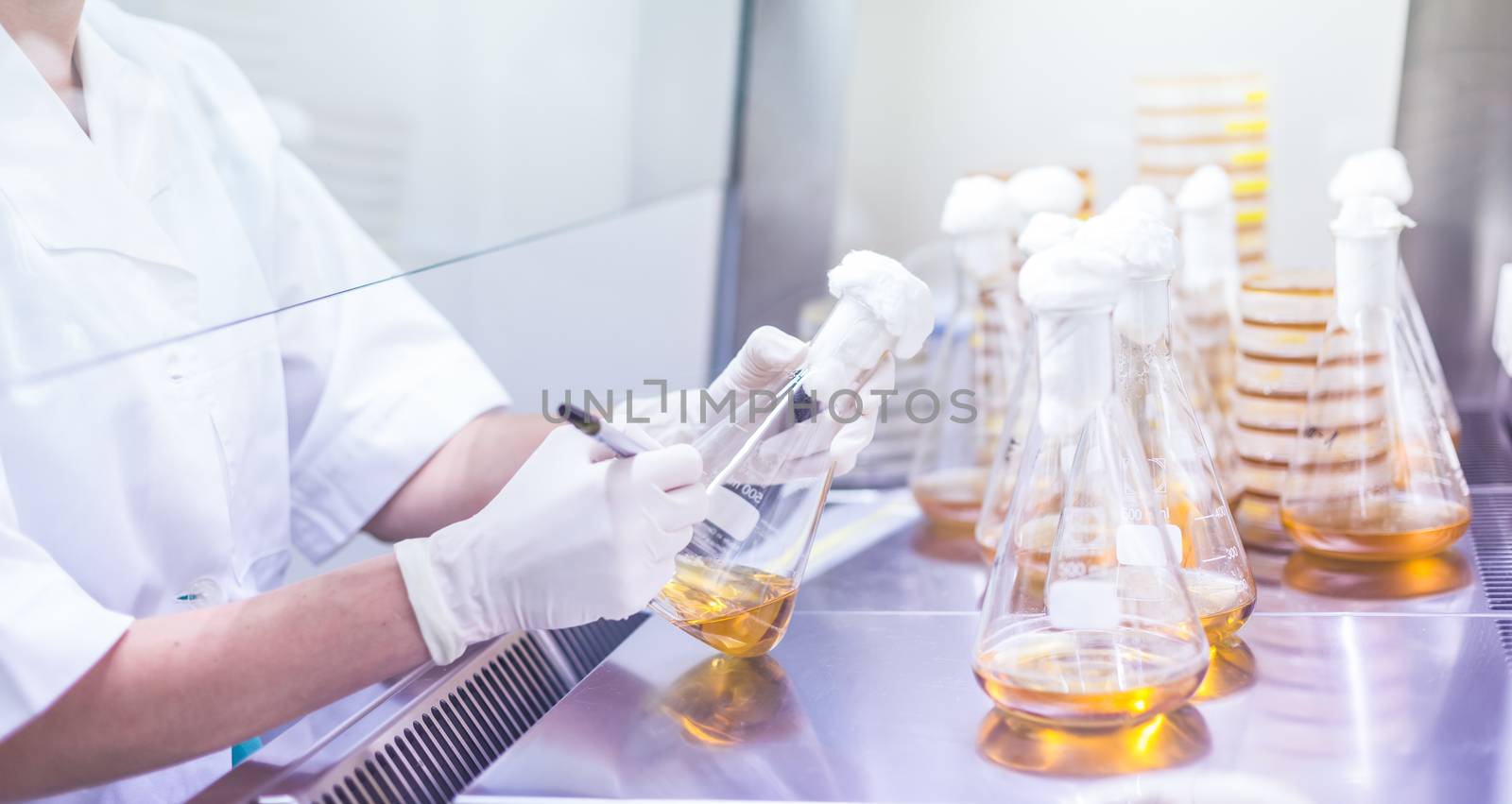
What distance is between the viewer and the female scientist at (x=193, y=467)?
87 centimetres

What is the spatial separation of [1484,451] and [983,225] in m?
0.71

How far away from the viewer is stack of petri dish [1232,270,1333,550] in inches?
48.6

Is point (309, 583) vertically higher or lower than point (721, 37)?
lower

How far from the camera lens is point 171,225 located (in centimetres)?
109

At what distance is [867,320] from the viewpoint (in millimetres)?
906

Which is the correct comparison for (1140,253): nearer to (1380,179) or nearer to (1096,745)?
(1096,745)

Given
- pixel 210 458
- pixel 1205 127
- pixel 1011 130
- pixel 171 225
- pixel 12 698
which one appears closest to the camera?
pixel 12 698

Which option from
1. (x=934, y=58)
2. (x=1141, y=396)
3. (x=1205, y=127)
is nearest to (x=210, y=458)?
(x=1141, y=396)

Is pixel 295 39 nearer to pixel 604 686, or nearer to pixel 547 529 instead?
pixel 547 529

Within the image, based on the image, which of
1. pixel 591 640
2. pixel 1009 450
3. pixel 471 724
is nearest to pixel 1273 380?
pixel 1009 450

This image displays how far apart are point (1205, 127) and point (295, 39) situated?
1241 mm

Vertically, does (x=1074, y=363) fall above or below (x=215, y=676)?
above

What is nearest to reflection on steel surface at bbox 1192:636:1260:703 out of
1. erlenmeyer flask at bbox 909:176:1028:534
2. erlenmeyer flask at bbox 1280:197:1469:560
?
erlenmeyer flask at bbox 1280:197:1469:560

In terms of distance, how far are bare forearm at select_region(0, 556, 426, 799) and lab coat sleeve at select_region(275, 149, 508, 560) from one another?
454mm
